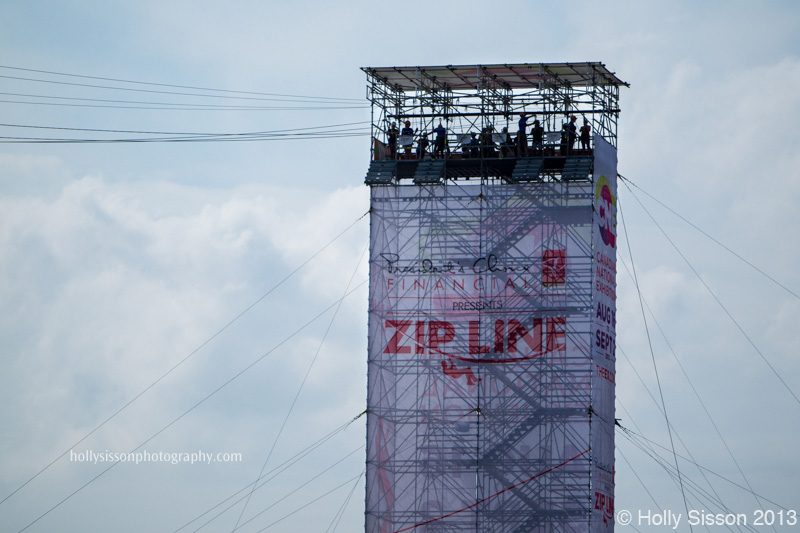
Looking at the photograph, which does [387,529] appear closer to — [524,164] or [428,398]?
[428,398]

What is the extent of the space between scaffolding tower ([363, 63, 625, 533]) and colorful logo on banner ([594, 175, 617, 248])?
66 millimetres

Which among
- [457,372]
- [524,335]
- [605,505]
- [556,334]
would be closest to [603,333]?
[556,334]

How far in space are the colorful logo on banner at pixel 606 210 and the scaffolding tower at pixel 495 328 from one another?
2.6 inches

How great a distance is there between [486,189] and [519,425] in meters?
7.76

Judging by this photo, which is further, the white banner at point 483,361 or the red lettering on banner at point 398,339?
the red lettering on banner at point 398,339

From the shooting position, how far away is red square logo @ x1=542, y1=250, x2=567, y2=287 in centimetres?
6275

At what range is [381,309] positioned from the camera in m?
63.6

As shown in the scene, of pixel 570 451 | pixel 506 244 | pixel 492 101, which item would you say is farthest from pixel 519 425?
pixel 492 101

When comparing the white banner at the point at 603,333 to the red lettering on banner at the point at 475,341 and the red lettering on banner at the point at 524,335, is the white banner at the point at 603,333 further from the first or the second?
the red lettering on banner at the point at 475,341

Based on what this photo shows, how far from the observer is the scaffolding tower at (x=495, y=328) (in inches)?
2441

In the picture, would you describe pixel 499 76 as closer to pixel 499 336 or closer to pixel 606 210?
pixel 606 210

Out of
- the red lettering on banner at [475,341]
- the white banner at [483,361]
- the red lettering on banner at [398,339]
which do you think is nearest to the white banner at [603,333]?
the white banner at [483,361]

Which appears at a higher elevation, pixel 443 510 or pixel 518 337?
pixel 518 337

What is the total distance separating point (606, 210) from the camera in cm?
6412
